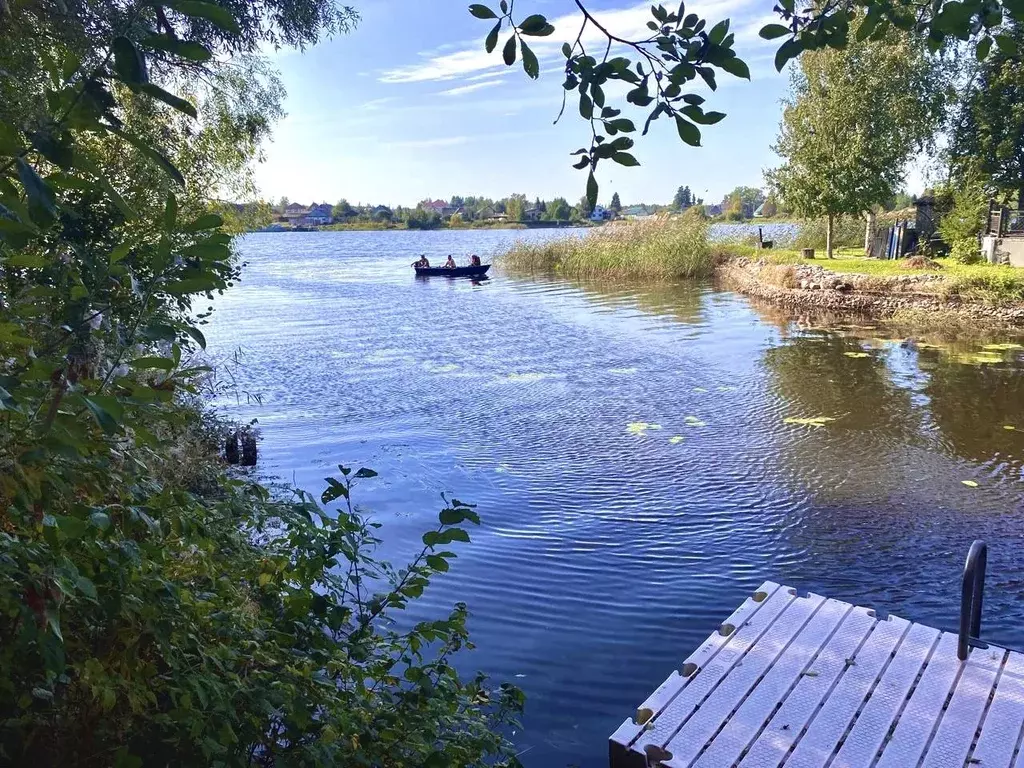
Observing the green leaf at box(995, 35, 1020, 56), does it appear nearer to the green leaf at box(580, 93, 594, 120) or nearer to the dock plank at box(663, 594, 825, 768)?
the green leaf at box(580, 93, 594, 120)

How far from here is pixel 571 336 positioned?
19094mm

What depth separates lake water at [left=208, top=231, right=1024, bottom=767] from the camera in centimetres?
575

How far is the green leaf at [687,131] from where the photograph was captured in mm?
1765

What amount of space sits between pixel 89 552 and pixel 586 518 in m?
6.04

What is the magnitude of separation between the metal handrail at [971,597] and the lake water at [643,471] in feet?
4.40

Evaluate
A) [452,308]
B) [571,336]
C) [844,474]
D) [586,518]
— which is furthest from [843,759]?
[452,308]

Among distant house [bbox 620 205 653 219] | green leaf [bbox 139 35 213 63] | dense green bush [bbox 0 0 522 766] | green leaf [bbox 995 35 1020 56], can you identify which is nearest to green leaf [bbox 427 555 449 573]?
dense green bush [bbox 0 0 522 766]

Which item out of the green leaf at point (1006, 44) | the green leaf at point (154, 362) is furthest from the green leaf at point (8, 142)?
the green leaf at point (1006, 44)

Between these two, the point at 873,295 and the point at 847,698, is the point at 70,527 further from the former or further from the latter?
the point at 873,295

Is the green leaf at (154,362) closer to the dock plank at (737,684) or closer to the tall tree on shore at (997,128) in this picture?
the dock plank at (737,684)

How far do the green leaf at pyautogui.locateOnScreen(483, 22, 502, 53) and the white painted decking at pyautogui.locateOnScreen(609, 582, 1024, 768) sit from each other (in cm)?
319

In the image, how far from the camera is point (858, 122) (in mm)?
25266

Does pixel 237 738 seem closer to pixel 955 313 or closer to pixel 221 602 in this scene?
pixel 221 602

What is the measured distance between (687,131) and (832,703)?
3.34m
